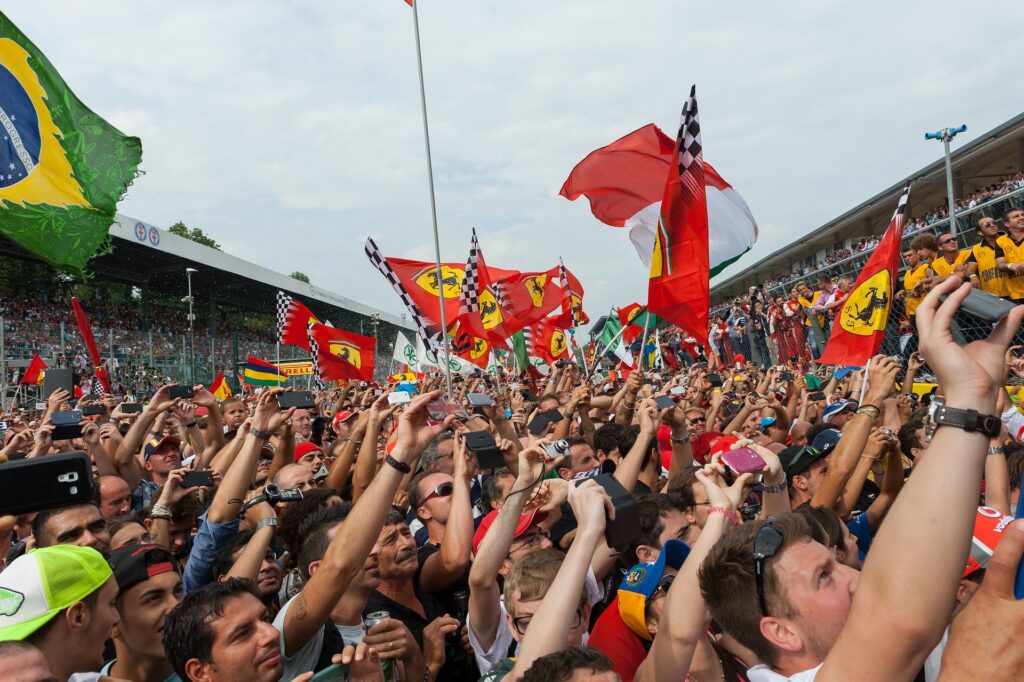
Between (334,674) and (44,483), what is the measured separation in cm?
108

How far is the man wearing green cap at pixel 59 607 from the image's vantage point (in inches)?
90.0

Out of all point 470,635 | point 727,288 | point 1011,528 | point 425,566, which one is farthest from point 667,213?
point 727,288

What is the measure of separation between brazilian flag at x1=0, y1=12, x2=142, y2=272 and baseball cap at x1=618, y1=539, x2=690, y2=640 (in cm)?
484

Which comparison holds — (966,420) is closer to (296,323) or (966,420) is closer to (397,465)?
(397,465)

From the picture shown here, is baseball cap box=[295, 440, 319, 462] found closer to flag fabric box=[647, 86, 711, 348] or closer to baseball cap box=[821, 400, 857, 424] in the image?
flag fabric box=[647, 86, 711, 348]

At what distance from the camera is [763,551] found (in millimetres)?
2068

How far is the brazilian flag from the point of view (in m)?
5.52

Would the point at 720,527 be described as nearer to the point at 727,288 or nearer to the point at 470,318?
the point at 470,318

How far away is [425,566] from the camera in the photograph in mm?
3543

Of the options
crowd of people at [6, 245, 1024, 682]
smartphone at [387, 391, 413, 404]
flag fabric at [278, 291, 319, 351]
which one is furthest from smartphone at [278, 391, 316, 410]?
flag fabric at [278, 291, 319, 351]

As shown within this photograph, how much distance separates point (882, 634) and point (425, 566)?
2.49 metres

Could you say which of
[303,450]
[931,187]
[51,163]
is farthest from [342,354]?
[931,187]

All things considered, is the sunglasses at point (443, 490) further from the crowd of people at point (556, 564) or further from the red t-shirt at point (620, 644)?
the red t-shirt at point (620, 644)

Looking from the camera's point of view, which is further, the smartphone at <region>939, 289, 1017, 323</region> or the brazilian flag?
the brazilian flag
